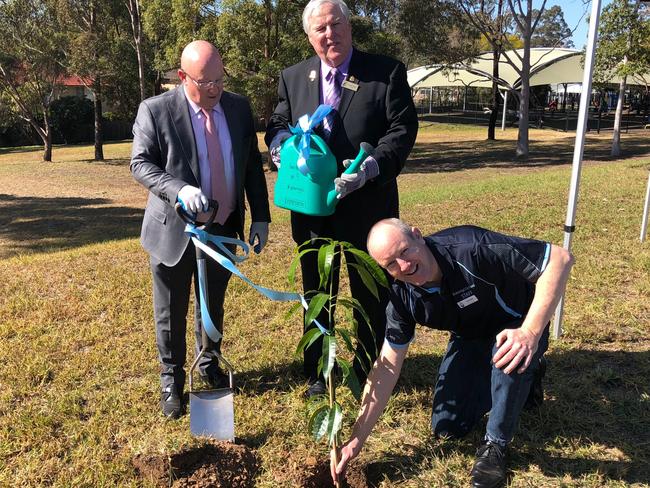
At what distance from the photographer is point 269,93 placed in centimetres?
1916

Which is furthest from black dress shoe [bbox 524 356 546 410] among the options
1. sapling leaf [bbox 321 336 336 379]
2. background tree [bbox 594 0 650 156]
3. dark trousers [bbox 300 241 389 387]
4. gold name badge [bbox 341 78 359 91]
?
background tree [bbox 594 0 650 156]

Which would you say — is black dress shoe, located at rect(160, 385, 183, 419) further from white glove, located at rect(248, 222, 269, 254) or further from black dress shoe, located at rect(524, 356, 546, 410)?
black dress shoe, located at rect(524, 356, 546, 410)

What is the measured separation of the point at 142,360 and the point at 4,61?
2696 cm

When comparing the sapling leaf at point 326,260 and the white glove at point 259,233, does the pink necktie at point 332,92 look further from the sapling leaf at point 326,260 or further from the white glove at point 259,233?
the sapling leaf at point 326,260

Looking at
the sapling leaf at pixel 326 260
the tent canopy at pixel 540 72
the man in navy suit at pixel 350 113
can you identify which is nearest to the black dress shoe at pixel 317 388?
the man in navy suit at pixel 350 113

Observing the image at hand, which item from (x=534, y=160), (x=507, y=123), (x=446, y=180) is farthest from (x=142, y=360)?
A: (x=507, y=123)

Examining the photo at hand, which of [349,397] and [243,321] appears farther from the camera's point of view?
[243,321]

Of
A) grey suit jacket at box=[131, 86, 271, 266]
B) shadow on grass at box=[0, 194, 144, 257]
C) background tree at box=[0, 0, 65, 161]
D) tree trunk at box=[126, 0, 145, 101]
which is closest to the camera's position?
grey suit jacket at box=[131, 86, 271, 266]

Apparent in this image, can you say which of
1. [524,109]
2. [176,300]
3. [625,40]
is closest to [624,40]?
[625,40]

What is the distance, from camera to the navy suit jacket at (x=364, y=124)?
284 centimetres

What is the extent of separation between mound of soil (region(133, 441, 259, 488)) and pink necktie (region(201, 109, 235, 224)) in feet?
3.75

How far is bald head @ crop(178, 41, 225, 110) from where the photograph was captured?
2611 millimetres

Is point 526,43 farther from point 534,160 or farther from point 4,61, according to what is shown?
point 4,61

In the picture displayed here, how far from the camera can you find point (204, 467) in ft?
8.25
